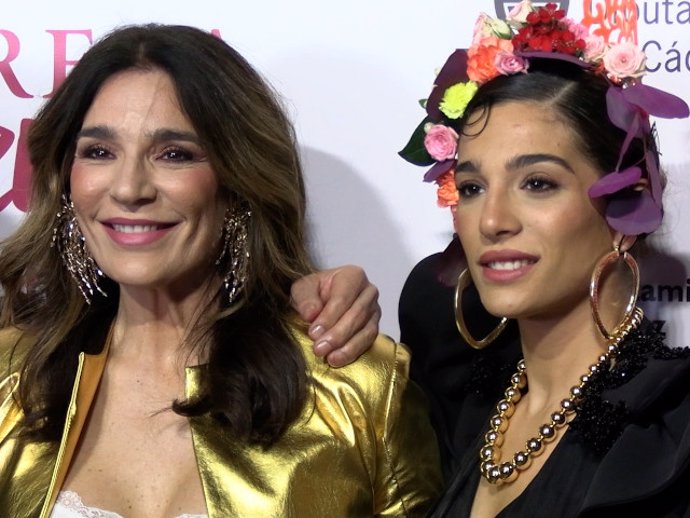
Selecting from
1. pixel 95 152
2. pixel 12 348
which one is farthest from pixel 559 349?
pixel 12 348

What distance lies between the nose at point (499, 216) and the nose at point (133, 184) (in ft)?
1.84

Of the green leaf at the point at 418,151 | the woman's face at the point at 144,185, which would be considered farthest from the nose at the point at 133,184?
the green leaf at the point at 418,151

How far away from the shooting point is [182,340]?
2.22 m

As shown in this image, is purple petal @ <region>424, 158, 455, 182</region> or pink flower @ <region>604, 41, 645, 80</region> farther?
purple petal @ <region>424, 158, 455, 182</region>

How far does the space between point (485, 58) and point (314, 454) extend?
70 cm

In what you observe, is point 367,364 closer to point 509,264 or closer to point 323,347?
point 323,347

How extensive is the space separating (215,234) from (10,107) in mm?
754

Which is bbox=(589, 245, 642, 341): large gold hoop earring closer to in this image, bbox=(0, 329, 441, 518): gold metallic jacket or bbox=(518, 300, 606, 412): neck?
bbox=(518, 300, 606, 412): neck

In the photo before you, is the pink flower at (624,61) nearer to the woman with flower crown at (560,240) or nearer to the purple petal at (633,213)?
the woman with flower crown at (560,240)

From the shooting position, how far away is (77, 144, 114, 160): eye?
84.7 inches

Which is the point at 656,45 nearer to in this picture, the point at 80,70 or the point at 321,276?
the point at 321,276

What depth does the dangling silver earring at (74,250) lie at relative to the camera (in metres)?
2.28

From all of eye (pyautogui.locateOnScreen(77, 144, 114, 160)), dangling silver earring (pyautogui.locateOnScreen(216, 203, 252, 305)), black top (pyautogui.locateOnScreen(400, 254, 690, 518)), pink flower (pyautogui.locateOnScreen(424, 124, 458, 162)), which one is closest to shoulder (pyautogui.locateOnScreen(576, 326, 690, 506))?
black top (pyautogui.locateOnScreen(400, 254, 690, 518))

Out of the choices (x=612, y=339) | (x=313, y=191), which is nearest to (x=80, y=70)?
(x=313, y=191)
